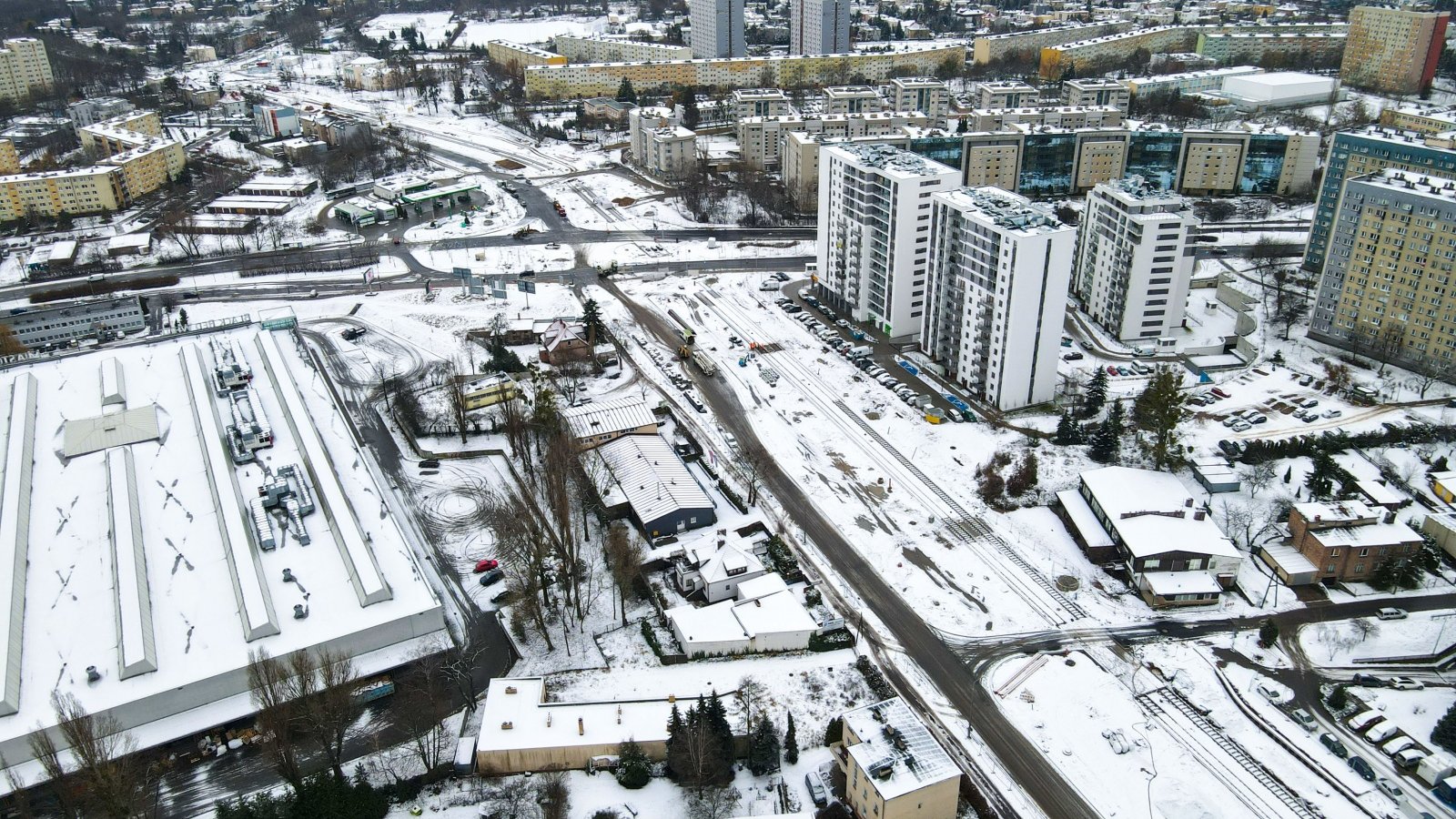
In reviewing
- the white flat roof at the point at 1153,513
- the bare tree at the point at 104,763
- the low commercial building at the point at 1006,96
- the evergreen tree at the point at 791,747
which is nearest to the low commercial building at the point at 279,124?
the low commercial building at the point at 1006,96

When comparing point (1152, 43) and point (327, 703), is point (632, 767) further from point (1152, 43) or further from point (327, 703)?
point (1152, 43)

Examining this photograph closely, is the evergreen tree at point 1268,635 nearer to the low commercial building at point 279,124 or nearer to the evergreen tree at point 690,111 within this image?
the evergreen tree at point 690,111

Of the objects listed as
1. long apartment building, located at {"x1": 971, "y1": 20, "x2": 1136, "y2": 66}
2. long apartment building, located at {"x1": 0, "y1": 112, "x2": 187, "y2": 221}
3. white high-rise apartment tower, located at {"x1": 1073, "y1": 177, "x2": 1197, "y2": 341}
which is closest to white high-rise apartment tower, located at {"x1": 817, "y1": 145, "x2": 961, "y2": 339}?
white high-rise apartment tower, located at {"x1": 1073, "y1": 177, "x2": 1197, "y2": 341}

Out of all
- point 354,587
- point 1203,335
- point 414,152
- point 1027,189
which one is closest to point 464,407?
point 354,587

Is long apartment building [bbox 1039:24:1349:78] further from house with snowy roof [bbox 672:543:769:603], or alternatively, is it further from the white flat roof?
house with snowy roof [bbox 672:543:769:603]

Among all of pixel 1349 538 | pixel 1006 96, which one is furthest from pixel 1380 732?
pixel 1006 96

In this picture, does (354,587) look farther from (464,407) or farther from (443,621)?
(464,407)
